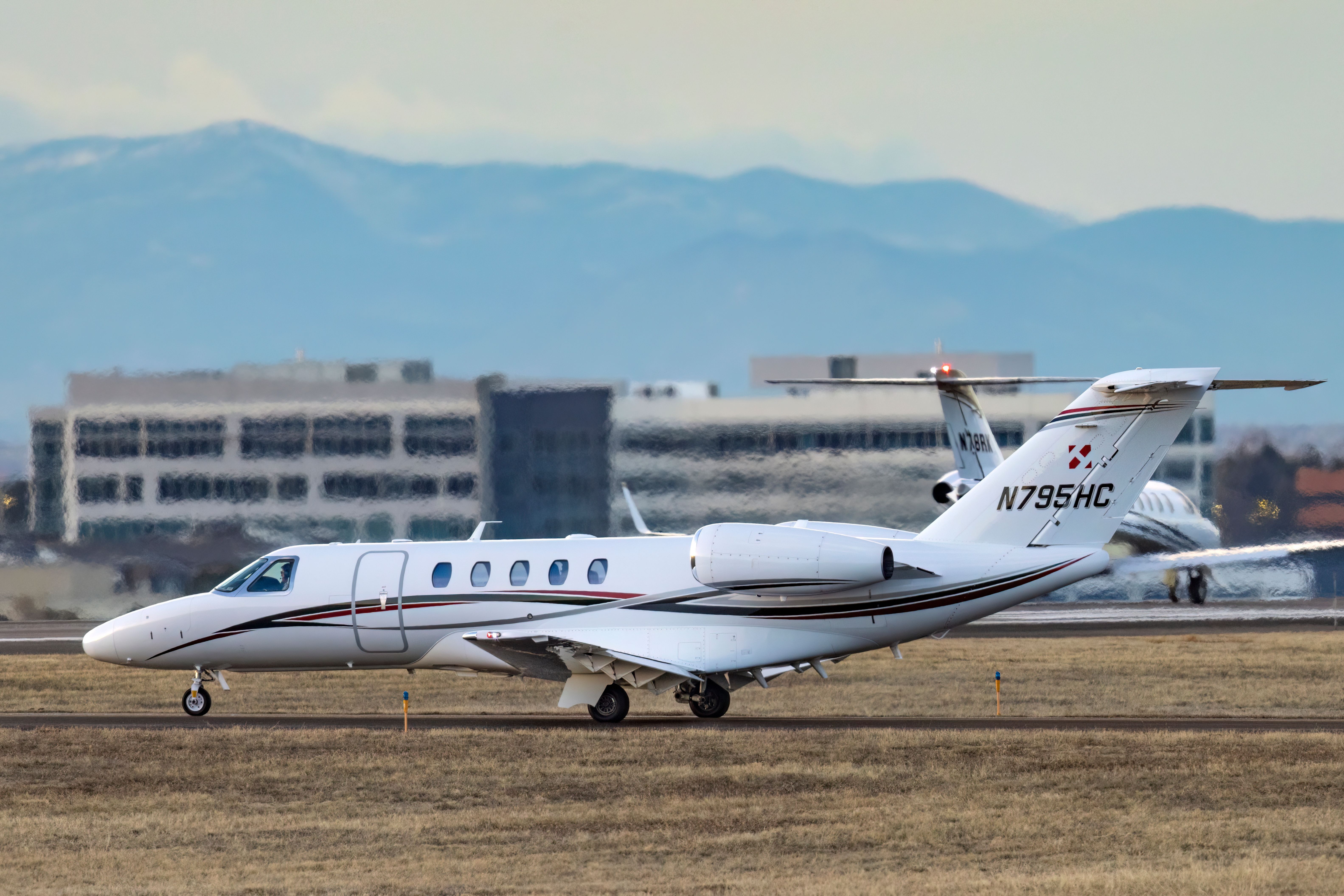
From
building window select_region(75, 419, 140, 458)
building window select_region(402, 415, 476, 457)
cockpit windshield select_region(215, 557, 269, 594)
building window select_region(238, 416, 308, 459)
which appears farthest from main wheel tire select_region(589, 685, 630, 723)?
building window select_region(75, 419, 140, 458)

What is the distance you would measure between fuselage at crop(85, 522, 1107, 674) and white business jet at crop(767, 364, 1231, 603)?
2.53 meters

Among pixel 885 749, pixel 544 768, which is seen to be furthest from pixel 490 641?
pixel 885 749

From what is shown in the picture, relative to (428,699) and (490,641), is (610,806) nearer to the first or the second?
(490,641)

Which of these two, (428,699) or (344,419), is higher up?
(344,419)

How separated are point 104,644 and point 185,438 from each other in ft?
67.6

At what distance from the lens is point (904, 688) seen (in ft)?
106

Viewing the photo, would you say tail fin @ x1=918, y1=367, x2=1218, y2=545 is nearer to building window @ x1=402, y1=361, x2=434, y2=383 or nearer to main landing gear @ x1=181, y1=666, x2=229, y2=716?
main landing gear @ x1=181, y1=666, x2=229, y2=716

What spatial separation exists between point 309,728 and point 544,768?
562cm

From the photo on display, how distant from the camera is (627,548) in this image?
2586cm

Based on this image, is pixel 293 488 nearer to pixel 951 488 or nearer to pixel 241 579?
pixel 951 488

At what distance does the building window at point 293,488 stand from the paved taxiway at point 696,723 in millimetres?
19659

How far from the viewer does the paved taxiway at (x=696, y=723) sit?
2472 cm

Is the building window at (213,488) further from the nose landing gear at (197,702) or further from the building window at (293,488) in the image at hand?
the nose landing gear at (197,702)

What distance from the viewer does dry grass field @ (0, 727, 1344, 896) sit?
14.6m
